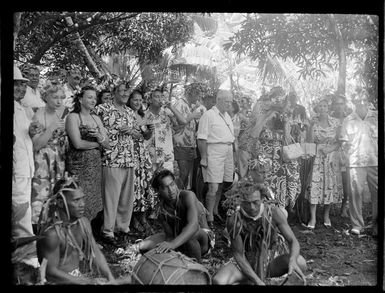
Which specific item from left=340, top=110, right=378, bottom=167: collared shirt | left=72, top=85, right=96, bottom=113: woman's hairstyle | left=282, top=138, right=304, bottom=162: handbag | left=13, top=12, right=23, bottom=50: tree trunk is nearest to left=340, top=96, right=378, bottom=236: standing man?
left=340, top=110, right=378, bottom=167: collared shirt

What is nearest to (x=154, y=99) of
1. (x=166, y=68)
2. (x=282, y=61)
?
(x=166, y=68)

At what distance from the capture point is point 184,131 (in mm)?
6012

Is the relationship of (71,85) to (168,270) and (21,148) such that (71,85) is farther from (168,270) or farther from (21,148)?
(168,270)

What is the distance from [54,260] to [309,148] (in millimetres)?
2729

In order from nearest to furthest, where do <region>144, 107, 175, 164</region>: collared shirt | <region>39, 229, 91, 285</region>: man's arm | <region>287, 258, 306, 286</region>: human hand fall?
<region>39, 229, 91, 285</region>: man's arm
<region>287, 258, 306, 286</region>: human hand
<region>144, 107, 175, 164</region>: collared shirt

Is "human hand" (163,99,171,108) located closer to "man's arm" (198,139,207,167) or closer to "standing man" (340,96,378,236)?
"man's arm" (198,139,207,167)

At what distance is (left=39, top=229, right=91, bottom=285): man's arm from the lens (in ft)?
17.8

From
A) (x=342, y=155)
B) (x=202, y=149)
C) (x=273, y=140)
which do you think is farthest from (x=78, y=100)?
(x=342, y=155)

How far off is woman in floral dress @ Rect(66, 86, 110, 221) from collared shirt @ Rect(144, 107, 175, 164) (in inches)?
18.5

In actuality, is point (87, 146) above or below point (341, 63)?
below

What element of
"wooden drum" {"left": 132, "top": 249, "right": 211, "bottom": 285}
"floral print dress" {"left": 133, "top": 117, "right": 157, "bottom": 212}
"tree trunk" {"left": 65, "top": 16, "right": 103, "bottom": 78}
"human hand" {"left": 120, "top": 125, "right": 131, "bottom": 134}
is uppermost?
"tree trunk" {"left": 65, "top": 16, "right": 103, "bottom": 78}

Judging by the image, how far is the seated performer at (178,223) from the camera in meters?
5.63

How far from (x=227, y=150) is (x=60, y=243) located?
6.12ft

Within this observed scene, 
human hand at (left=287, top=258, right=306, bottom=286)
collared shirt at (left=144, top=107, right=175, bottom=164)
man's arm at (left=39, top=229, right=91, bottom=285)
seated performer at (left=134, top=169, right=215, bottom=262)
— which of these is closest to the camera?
man's arm at (left=39, top=229, right=91, bottom=285)
